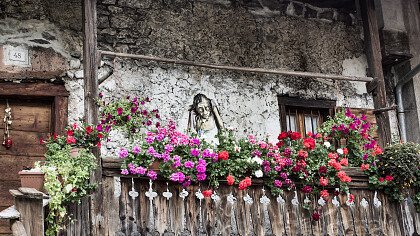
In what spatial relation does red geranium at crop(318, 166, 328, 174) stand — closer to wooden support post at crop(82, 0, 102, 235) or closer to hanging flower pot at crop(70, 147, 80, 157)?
wooden support post at crop(82, 0, 102, 235)

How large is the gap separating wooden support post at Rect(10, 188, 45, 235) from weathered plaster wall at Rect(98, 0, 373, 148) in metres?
2.66

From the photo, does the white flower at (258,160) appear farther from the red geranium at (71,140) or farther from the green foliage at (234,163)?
the red geranium at (71,140)

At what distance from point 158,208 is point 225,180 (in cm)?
71

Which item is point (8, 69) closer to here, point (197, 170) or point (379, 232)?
point (197, 170)

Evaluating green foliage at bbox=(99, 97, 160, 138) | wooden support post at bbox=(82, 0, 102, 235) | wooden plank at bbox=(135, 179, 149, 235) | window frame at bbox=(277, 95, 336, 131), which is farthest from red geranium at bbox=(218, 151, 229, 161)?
window frame at bbox=(277, 95, 336, 131)

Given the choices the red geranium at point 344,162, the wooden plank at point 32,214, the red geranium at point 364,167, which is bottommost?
the wooden plank at point 32,214

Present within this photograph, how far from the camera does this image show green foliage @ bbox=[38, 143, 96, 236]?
209 inches

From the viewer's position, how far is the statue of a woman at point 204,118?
24.7ft

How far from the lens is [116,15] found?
778cm

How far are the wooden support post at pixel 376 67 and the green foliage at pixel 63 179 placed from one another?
3.35 metres

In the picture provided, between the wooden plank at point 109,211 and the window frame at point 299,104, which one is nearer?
the wooden plank at point 109,211

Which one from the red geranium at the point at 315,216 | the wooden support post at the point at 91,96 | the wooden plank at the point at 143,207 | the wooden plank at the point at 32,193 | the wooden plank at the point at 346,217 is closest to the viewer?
the wooden plank at the point at 32,193

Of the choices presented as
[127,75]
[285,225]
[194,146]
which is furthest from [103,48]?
[285,225]

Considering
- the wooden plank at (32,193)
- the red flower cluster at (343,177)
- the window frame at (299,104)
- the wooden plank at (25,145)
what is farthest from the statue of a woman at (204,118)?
the wooden plank at (32,193)
